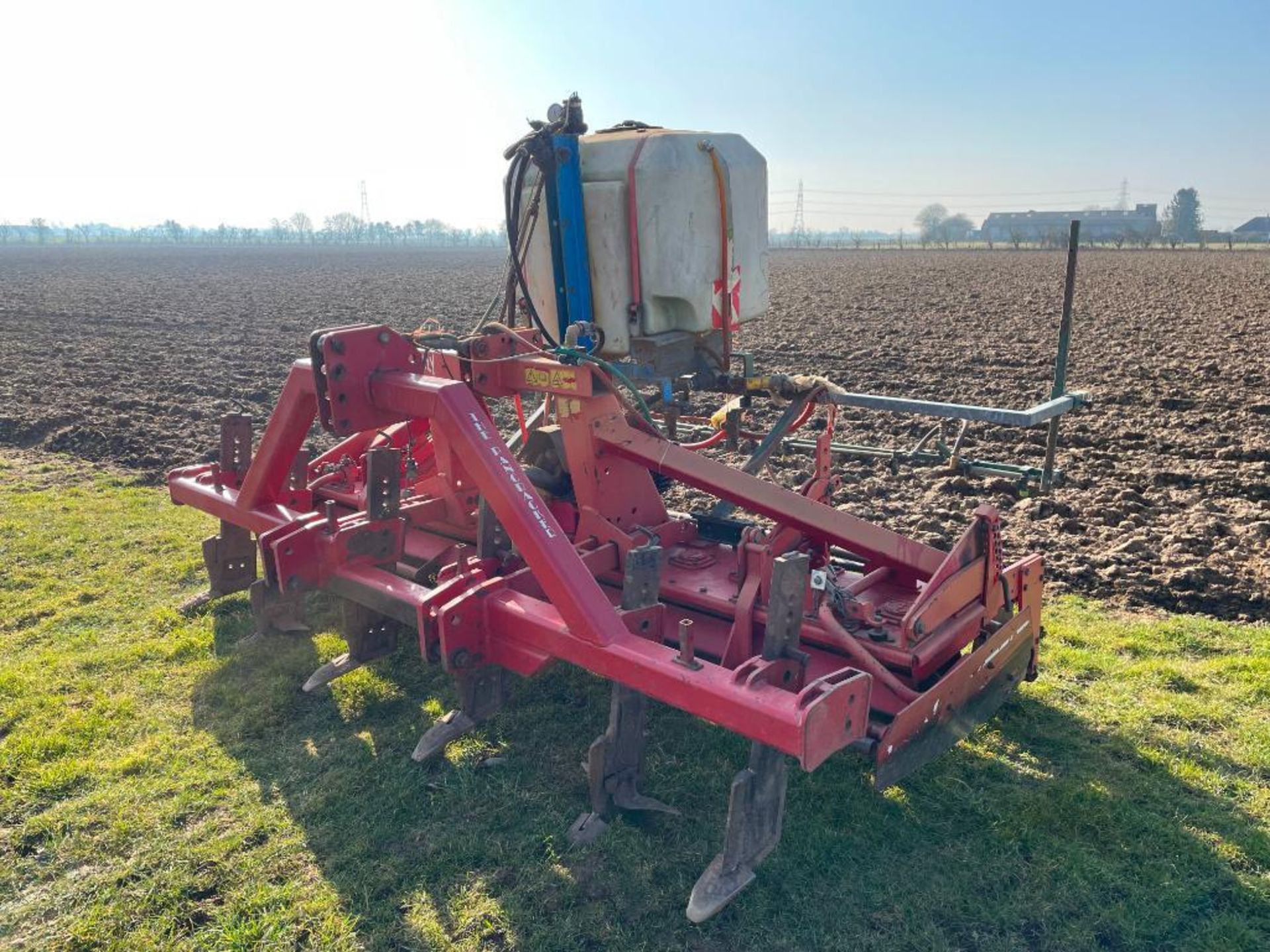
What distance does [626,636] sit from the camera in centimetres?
340

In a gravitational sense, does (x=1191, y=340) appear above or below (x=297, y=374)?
below

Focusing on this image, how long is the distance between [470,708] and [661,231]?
2.40 metres

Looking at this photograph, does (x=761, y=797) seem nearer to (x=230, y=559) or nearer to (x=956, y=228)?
(x=230, y=559)

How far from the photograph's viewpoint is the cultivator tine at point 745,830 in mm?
3213

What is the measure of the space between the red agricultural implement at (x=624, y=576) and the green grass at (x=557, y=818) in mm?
239

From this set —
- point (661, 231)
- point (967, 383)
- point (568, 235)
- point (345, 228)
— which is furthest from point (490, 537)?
point (345, 228)

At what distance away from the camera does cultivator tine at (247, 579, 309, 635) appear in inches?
188

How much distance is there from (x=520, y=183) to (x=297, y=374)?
4.81 ft

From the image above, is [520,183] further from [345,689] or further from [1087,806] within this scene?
[1087,806]

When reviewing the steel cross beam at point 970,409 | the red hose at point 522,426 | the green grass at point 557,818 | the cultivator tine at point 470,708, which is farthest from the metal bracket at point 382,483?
the steel cross beam at point 970,409

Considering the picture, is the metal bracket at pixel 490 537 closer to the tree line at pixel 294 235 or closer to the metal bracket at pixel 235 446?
the metal bracket at pixel 235 446

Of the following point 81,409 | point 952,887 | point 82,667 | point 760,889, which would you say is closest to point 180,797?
point 82,667

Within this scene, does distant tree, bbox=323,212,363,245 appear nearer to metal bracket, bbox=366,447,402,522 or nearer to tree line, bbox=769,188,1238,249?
tree line, bbox=769,188,1238,249

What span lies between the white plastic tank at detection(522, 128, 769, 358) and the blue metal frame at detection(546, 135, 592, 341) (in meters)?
0.04
